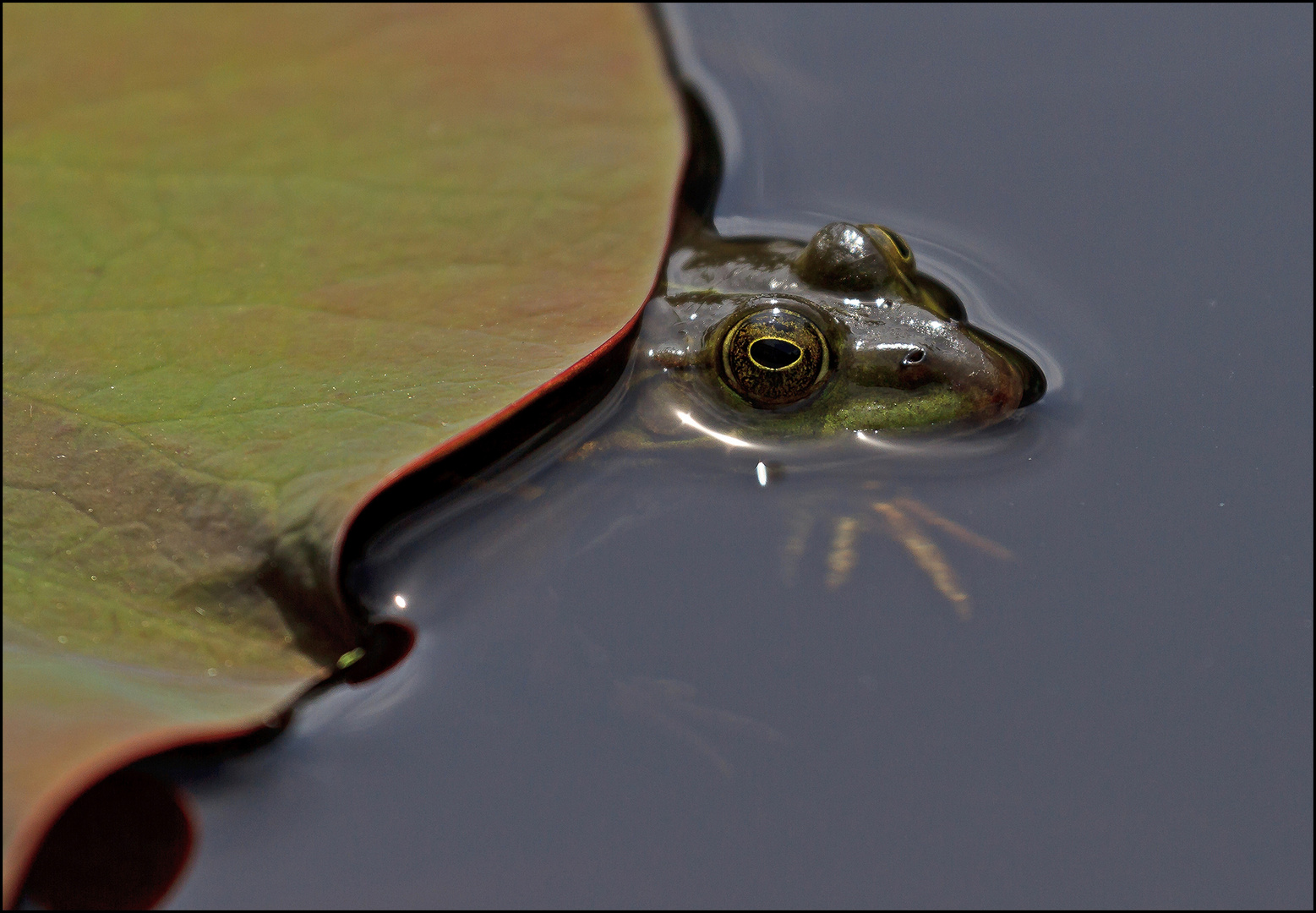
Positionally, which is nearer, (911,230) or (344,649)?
(344,649)

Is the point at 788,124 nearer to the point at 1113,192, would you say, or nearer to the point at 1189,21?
the point at 1113,192

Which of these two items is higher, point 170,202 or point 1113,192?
point 1113,192

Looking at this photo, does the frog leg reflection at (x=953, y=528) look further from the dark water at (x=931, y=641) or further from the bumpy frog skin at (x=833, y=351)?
the bumpy frog skin at (x=833, y=351)

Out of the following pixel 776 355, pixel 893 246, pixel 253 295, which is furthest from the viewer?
pixel 893 246

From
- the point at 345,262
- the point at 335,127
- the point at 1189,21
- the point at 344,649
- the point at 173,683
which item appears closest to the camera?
the point at 173,683

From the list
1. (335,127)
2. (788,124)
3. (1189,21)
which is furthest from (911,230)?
(335,127)

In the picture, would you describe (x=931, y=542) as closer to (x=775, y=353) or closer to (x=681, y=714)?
(x=775, y=353)

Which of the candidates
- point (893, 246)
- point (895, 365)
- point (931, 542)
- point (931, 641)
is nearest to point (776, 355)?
point (895, 365)
